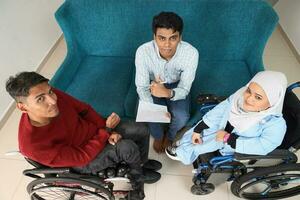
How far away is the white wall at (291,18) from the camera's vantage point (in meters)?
2.76

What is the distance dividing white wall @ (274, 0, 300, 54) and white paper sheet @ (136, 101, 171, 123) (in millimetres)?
1830

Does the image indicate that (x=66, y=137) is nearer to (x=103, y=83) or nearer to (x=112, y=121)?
(x=112, y=121)

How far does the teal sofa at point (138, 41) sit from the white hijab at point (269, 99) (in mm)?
483

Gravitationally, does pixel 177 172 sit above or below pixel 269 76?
below

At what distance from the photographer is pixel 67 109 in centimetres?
142

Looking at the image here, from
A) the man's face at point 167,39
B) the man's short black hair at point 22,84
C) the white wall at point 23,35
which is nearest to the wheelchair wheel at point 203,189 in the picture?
the man's face at point 167,39

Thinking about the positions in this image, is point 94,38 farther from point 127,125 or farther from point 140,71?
point 127,125

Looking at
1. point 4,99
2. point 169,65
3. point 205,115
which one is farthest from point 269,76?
point 4,99

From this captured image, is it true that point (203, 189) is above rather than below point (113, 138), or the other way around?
below

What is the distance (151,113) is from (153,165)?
15.9 inches

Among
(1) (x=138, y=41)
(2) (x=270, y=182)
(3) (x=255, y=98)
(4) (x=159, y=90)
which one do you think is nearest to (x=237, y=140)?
(3) (x=255, y=98)

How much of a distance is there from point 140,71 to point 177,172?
31.1 inches

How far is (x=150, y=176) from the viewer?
1.84 meters

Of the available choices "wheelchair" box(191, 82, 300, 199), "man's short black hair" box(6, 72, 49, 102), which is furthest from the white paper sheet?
"man's short black hair" box(6, 72, 49, 102)
